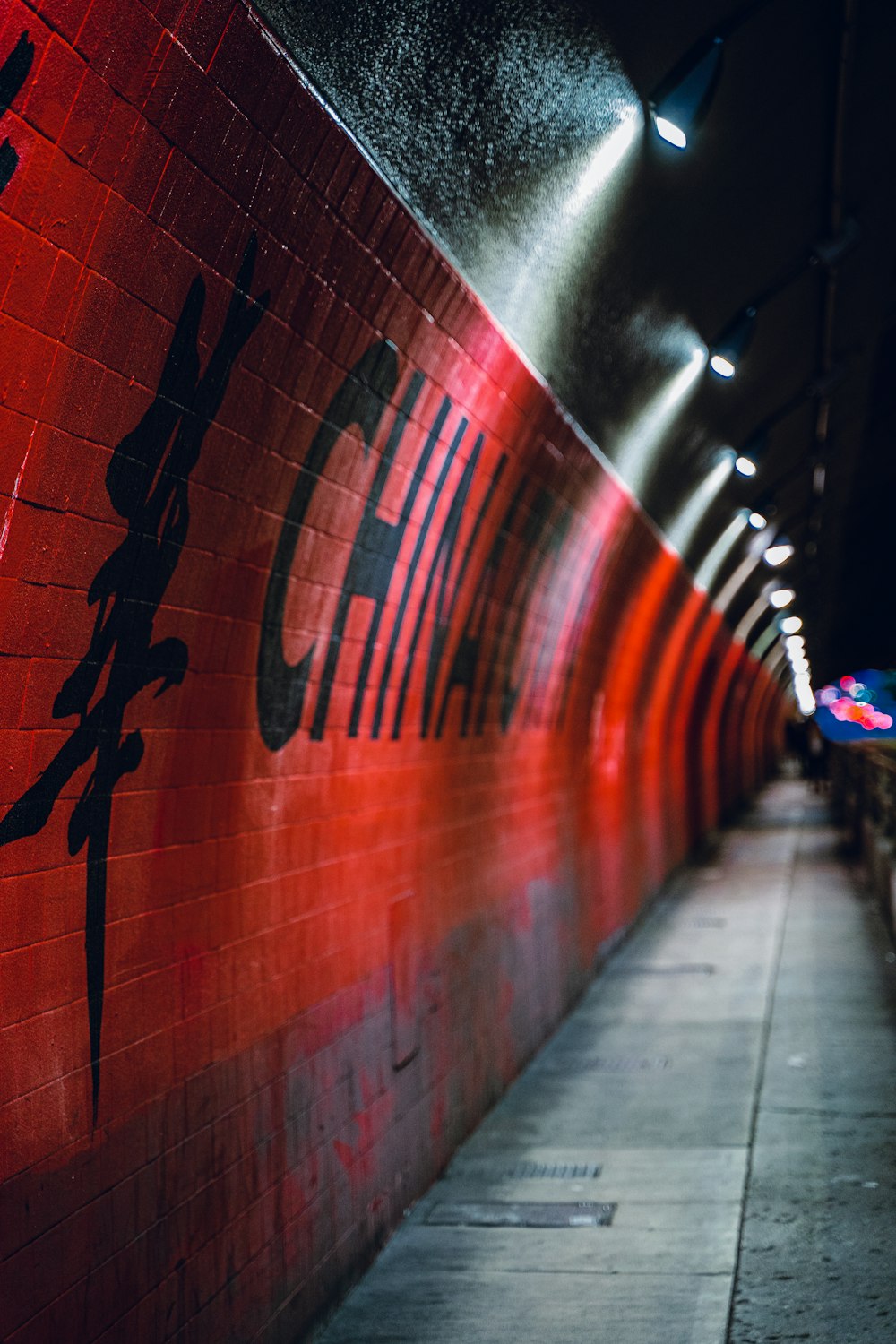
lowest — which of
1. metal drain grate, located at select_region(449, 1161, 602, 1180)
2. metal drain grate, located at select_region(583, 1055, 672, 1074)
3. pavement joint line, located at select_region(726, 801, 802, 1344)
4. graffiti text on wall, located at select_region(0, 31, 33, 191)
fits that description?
metal drain grate, located at select_region(449, 1161, 602, 1180)

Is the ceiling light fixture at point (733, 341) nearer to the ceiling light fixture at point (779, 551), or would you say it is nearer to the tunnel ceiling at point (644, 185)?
the tunnel ceiling at point (644, 185)

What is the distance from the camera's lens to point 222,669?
4258mm

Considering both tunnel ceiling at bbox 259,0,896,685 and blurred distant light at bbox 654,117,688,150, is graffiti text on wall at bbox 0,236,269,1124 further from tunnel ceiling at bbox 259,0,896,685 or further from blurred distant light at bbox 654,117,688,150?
blurred distant light at bbox 654,117,688,150

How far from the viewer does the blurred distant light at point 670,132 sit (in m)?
5.46

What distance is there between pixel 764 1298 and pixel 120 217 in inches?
166

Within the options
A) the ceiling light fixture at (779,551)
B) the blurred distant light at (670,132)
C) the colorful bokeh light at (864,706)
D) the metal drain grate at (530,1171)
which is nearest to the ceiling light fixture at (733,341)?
the blurred distant light at (670,132)

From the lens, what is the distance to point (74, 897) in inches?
136

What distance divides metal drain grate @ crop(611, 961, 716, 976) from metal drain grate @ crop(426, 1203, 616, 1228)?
227 inches

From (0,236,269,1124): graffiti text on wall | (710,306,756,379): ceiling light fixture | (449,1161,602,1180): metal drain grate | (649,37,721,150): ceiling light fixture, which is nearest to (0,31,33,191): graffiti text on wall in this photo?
(0,236,269,1124): graffiti text on wall

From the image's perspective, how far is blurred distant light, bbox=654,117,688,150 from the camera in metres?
5.46

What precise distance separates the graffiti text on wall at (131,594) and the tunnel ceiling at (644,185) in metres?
0.79

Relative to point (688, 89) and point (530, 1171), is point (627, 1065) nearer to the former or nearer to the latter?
point (530, 1171)

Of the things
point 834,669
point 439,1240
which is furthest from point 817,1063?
point 834,669

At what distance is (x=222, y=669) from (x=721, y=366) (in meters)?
5.25
